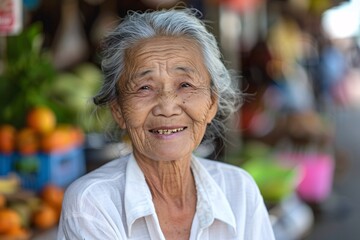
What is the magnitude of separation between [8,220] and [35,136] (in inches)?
28.5

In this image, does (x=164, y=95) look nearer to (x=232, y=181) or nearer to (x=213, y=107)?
(x=213, y=107)

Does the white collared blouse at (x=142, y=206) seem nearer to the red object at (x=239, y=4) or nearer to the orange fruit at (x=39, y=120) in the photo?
the orange fruit at (x=39, y=120)

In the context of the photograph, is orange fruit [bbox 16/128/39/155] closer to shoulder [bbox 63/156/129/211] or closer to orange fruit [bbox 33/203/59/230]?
orange fruit [bbox 33/203/59/230]

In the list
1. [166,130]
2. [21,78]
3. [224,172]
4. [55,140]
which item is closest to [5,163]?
[55,140]

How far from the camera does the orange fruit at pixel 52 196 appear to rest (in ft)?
10.6

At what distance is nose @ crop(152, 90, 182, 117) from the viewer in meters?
1.67

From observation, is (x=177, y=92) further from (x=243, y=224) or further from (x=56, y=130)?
(x=56, y=130)

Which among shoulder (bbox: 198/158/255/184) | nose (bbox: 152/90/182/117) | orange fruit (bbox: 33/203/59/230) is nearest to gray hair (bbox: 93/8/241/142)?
nose (bbox: 152/90/182/117)

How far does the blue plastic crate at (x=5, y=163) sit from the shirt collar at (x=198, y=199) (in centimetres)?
177

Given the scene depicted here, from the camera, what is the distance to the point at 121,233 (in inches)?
65.8

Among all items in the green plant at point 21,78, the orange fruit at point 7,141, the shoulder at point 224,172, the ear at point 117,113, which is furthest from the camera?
the green plant at point 21,78

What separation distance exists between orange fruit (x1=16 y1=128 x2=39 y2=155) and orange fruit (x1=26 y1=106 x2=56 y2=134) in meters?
0.04

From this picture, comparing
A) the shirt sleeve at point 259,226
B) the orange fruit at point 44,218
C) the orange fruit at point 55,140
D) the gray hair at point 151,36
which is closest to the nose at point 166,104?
the gray hair at point 151,36

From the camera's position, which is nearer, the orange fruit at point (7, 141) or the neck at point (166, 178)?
the neck at point (166, 178)
